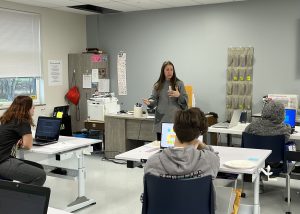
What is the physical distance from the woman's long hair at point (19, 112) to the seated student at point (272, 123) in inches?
86.6

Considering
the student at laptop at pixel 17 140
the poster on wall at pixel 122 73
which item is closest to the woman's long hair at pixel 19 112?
the student at laptop at pixel 17 140

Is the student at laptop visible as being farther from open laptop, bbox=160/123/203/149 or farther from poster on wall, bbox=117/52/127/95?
poster on wall, bbox=117/52/127/95

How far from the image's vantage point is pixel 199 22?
6633 mm

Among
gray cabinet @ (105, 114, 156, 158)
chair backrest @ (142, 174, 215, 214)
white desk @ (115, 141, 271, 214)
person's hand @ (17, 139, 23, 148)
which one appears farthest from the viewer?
gray cabinet @ (105, 114, 156, 158)

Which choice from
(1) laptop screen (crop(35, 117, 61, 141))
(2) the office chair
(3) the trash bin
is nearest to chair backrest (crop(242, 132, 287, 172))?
(2) the office chair

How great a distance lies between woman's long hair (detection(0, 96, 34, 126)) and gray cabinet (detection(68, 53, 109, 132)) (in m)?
3.65

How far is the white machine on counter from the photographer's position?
6.44 m

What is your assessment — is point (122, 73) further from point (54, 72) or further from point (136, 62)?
point (54, 72)

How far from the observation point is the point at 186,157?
2.17 m

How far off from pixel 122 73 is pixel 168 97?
9.94 feet

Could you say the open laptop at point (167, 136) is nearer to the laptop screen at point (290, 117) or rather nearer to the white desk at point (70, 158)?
the white desk at point (70, 158)

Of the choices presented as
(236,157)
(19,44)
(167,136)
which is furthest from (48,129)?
(19,44)

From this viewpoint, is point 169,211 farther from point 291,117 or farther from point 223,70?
point 223,70

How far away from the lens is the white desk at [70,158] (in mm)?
3803
